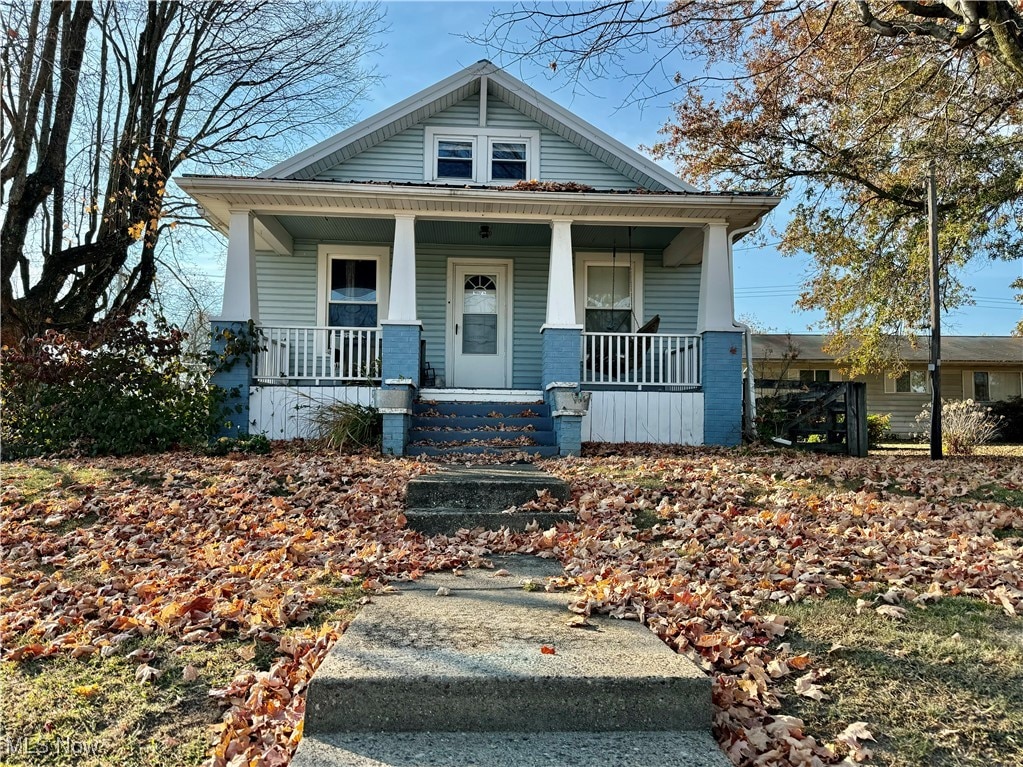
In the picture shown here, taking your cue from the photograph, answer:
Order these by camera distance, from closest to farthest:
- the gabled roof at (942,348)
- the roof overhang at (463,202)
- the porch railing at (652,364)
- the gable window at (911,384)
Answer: the roof overhang at (463,202), the porch railing at (652,364), the gabled roof at (942,348), the gable window at (911,384)

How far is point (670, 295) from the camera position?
1199 cm

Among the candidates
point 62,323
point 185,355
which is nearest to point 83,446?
point 185,355

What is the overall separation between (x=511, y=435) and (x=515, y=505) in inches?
137

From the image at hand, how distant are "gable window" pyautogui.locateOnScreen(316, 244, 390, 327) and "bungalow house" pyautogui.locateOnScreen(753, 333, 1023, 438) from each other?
16613 mm

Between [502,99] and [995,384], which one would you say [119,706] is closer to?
[502,99]

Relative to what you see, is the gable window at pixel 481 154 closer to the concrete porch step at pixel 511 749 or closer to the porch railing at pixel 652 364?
the porch railing at pixel 652 364

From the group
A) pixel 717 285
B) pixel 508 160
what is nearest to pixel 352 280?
pixel 508 160

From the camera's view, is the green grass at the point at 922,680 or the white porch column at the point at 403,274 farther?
the white porch column at the point at 403,274

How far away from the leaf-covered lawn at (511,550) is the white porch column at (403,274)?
3.08 m

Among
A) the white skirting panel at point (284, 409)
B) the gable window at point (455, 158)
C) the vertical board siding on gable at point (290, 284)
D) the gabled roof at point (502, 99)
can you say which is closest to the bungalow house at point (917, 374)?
the gabled roof at point (502, 99)

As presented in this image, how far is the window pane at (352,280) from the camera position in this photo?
11547 millimetres

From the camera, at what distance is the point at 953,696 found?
2.45 m

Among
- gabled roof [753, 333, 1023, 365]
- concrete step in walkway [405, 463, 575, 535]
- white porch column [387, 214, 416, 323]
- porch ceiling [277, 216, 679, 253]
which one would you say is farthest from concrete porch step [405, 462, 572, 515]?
gabled roof [753, 333, 1023, 365]

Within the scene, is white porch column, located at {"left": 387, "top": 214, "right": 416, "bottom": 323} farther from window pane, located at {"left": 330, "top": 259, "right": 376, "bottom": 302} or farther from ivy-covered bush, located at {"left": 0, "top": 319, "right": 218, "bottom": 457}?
ivy-covered bush, located at {"left": 0, "top": 319, "right": 218, "bottom": 457}
